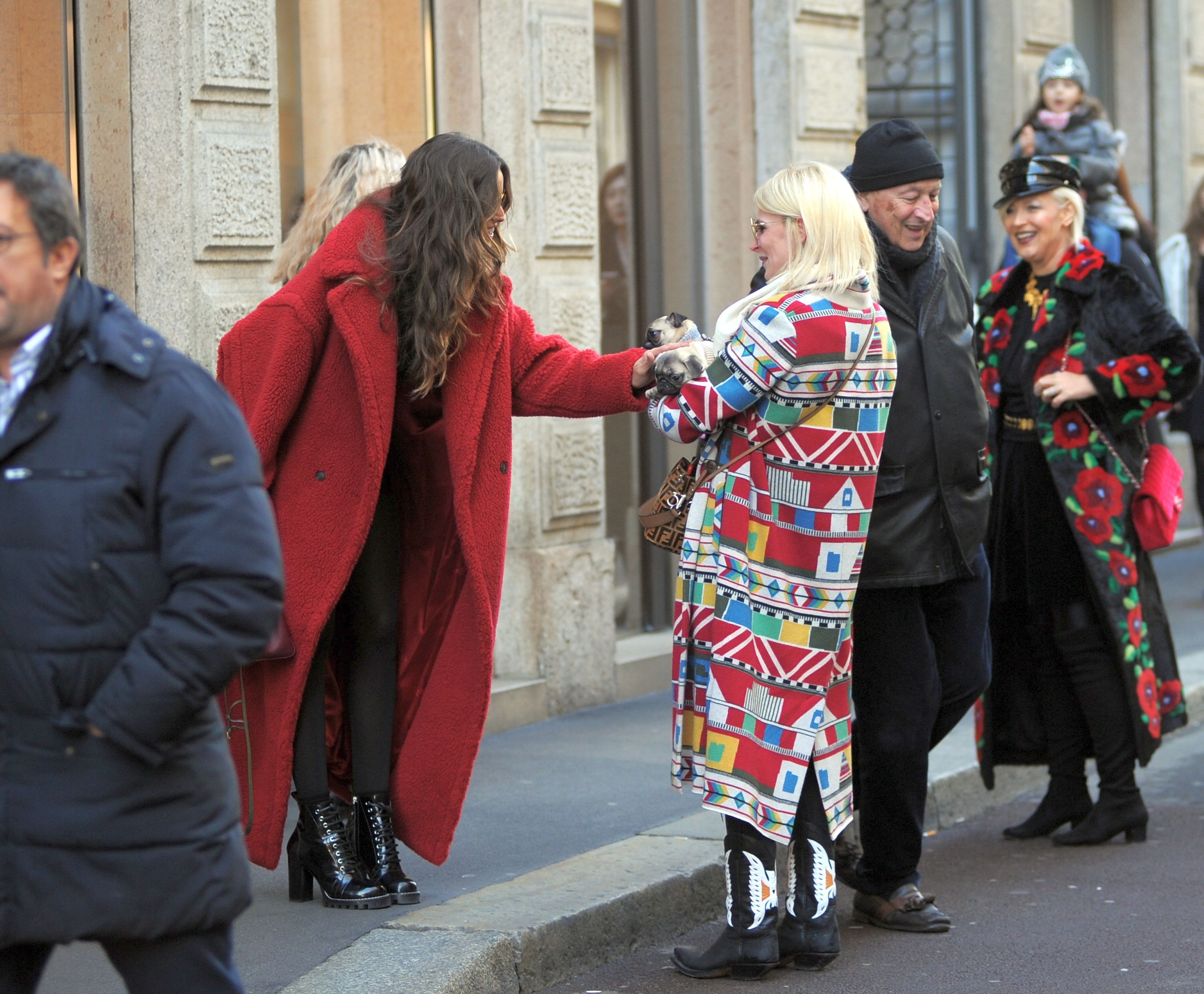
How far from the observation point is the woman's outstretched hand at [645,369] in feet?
14.6

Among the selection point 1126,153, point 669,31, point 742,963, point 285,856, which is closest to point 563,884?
point 742,963

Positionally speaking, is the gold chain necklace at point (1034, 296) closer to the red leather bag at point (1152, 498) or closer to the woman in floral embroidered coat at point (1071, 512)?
the woman in floral embroidered coat at point (1071, 512)

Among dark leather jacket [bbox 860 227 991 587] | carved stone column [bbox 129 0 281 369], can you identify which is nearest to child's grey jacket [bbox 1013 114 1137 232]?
carved stone column [bbox 129 0 281 369]

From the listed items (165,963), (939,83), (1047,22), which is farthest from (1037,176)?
(1047,22)

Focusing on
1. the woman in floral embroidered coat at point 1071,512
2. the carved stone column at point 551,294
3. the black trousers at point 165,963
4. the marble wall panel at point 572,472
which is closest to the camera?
the black trousers at point 165,963

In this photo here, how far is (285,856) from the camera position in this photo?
530 cm

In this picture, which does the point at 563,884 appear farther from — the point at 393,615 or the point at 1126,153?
the point at 1126,153

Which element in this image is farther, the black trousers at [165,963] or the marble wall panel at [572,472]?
the marble wall panel at [572,472]

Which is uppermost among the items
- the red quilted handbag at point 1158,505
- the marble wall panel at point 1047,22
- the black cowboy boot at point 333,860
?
the marble wall panel at point 1047,22

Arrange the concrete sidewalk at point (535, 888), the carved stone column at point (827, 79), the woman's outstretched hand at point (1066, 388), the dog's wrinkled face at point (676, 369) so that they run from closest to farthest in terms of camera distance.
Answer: the concrete sidewalk at point (535, 888), the dog's wrinkled face at point (676, 369), the woman's outstretched hand at point (1066, 388), the carved stone column at point (827, 79)

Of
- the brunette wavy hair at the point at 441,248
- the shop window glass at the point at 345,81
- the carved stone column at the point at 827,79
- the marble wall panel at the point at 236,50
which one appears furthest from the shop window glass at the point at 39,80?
the carved stone column at the point at 827,79

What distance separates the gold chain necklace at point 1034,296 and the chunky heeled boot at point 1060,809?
1403 millimetres

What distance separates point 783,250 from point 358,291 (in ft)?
3.15

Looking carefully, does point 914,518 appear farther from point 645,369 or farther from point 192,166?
point 192,166
